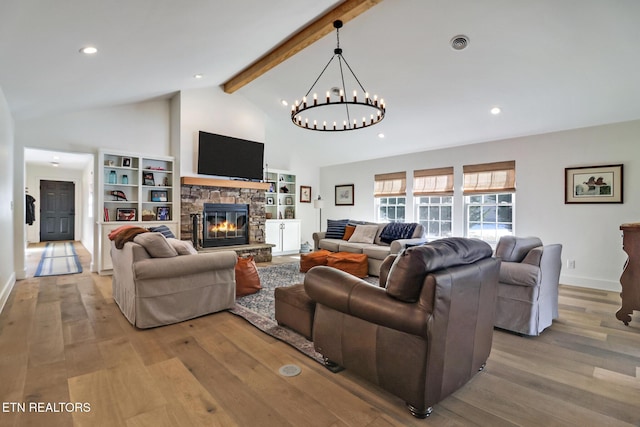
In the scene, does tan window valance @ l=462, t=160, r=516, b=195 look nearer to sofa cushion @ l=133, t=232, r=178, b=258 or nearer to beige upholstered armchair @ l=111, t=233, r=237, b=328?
beige upholstered armchair @ l=111, t=233, r=237, b=328

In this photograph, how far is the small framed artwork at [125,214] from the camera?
550cm

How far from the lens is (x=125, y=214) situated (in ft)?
18.1

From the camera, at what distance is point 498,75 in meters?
4.02

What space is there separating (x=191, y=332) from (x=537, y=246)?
11.4 feet

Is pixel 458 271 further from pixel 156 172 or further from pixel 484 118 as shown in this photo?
pixel 156 172

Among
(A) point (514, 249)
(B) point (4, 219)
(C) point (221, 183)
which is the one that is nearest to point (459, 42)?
(A) point (514, 249)

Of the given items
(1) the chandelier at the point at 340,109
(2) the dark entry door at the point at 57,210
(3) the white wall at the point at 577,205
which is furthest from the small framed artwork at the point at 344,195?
(2) the dark entry door at the point at 57,210

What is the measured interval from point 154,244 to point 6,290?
7.96ft

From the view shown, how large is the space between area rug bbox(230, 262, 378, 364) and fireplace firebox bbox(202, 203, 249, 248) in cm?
138

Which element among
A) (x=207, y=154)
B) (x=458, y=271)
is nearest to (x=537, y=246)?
(x=458, y=271)

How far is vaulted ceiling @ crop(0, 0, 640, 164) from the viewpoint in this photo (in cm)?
272

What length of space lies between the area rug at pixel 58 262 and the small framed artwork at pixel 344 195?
5559 millimetres

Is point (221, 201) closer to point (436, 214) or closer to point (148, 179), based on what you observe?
point (148, 179)

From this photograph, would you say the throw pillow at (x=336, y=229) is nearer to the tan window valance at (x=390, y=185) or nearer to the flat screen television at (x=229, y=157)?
the tan window valance at (x=390, y=185)
